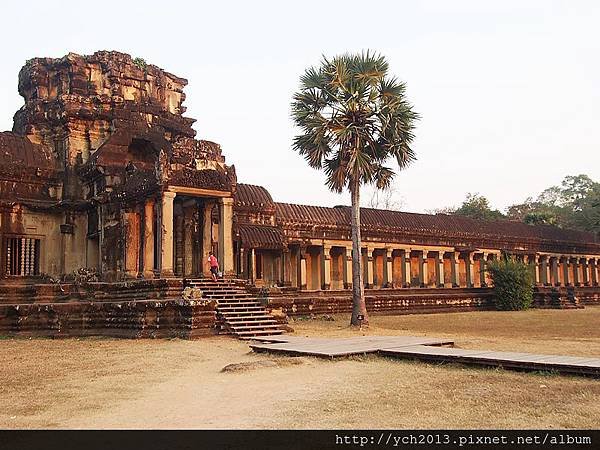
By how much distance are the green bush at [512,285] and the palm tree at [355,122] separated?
47.1 feet

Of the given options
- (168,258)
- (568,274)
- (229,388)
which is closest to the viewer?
(229,388)

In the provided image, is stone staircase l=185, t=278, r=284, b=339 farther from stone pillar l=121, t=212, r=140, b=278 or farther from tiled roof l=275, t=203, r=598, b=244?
tiled roof l=275, t=203, r=598, b=244

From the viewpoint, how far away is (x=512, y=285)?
31.7 metres

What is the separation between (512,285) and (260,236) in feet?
49.0

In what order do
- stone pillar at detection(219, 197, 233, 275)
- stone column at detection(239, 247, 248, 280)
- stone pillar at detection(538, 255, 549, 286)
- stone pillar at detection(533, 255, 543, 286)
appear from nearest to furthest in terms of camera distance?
stone pillar at detection(219, 197, 233, 275)
stone column at detection(239, 247, 248, 280)
stone pillar at detection(533, 255, 543, 286)
stone pillar at detection(538, 255, 549, 286)

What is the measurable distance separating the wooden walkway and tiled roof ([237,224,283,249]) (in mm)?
10387

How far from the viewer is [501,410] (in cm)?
625

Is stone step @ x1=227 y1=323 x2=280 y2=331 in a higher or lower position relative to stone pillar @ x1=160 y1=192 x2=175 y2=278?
lower

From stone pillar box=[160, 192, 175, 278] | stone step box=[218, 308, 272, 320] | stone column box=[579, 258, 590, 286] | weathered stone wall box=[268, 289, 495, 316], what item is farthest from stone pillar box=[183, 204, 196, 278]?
stone column box=[579, 258, 590, 286]

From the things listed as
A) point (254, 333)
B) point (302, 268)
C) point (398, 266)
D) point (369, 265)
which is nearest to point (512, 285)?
point (398, 266)

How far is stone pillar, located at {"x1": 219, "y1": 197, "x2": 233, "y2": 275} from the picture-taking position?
18406mm
